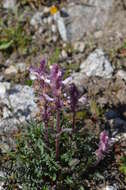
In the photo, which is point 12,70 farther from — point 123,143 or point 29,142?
point 123,143

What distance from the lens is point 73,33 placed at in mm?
6602

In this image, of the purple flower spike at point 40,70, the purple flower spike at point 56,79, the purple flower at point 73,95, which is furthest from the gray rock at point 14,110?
the purple flower spike at point 56,79

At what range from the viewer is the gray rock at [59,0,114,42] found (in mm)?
6613

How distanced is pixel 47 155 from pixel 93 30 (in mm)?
2665

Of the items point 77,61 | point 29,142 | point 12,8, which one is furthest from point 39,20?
point 29,142

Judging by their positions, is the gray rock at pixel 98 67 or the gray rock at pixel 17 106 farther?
Answer: the gray rock at pixel 98 67

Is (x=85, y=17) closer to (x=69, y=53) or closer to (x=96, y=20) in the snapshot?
(x=96, y=20)

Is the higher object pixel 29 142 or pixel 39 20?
pixel 39 20

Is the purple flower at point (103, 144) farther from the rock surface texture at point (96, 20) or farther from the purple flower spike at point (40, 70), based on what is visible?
the rock surface texture at point (96, 20)

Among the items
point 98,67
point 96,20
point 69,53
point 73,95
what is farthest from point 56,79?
point 96,20

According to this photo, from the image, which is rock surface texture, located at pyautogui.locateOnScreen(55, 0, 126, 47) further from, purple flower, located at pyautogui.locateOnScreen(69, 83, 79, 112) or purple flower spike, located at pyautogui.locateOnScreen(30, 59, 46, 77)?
purple flower spike, located at pyautogui.locateOnScreen(30, 59, 46, 77)

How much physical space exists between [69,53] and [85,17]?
0.77m

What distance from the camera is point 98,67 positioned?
235 inches

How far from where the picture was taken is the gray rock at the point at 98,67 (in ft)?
19.6
